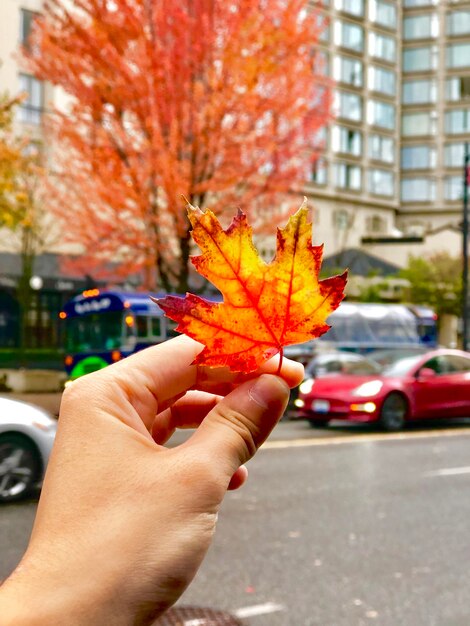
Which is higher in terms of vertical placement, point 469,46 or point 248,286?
point 469,46

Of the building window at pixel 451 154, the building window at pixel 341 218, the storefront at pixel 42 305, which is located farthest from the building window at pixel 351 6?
the storefront at pixel 42 305

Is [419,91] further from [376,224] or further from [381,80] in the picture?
[376,224]

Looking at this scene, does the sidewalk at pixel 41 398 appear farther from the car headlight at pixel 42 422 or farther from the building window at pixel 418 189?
the building window at pixel 418 189

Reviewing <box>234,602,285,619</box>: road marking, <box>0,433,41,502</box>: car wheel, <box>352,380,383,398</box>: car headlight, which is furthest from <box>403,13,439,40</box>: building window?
<box>234,602,285,619</box>: road marking

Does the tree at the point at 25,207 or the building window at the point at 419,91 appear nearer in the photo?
the tree at the point at 25,207

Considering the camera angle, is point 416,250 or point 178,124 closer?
point 178,124

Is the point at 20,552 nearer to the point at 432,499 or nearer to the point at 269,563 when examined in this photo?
the point at 269,563

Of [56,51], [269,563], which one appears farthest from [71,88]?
[269,563]
